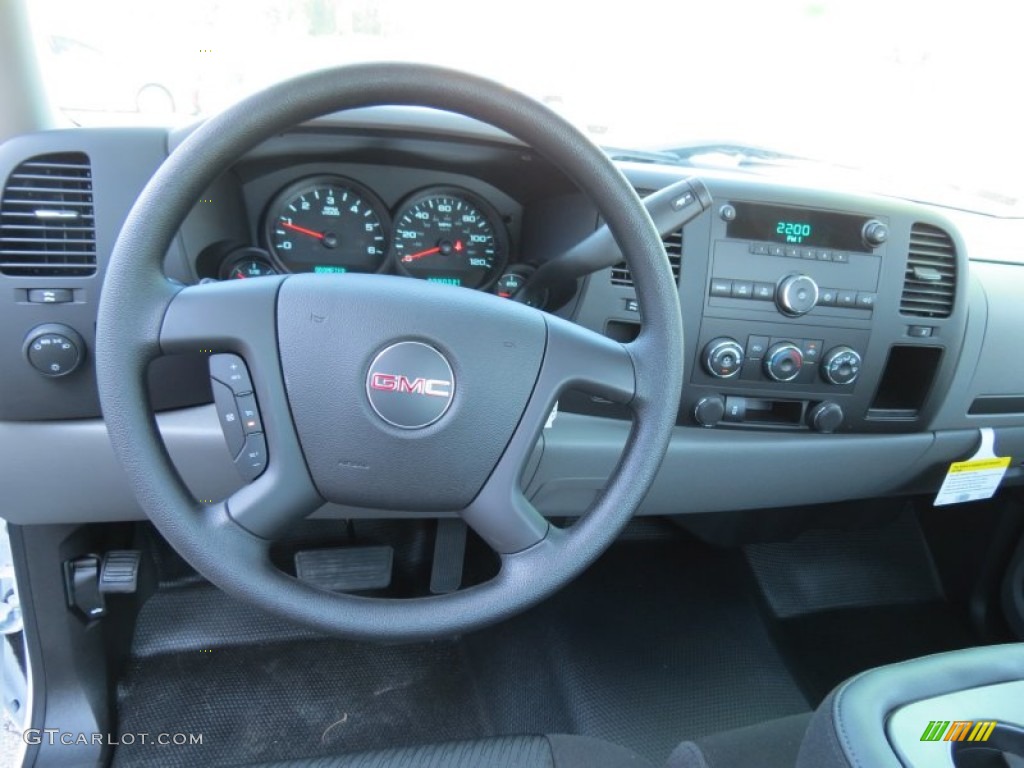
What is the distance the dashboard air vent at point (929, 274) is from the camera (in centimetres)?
143

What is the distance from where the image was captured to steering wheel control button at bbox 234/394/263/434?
0.86 m

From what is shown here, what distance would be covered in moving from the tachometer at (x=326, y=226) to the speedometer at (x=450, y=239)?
0.04 meters

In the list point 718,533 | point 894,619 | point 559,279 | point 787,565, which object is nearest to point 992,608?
point 894,619

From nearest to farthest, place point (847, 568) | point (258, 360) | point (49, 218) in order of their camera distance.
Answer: point (258, 360), point (49, 218), point (847, 568)

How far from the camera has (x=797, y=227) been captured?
1.34m

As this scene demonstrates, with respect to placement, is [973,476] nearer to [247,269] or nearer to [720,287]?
[720,287]

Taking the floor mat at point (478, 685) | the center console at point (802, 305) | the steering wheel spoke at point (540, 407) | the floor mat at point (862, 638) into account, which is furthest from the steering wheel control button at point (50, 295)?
the floor mat at point (862, 638)

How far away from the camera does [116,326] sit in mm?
793

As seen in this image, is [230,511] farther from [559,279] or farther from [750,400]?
[750,400]

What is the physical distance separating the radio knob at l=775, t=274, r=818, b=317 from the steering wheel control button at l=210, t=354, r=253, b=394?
93 cm

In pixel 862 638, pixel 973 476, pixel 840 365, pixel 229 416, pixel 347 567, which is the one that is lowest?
pixel 862 638

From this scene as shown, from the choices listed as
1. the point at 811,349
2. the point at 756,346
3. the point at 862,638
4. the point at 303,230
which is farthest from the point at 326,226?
the point at 862,638

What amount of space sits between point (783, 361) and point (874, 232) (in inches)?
11.5

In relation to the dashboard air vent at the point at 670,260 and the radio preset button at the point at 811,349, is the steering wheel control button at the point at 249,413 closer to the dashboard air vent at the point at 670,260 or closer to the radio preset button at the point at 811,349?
the dashboard air vent at the point at 670,260
